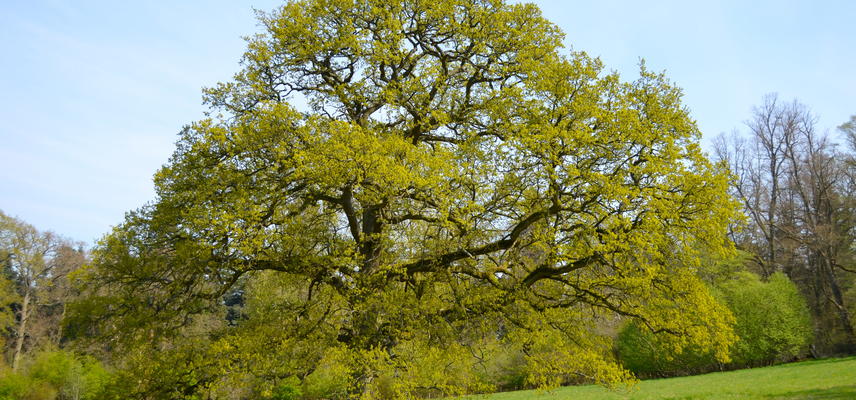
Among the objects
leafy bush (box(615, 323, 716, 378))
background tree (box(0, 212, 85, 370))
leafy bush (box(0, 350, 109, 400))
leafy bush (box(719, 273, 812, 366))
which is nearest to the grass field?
leafy bush (box(719, 273, 812, 366))

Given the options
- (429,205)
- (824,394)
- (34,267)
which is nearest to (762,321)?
(824,394)

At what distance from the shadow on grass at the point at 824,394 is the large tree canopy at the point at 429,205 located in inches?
300

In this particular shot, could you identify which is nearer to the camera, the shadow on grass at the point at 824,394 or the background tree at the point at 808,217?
the shadow on grass at the point at 824,394

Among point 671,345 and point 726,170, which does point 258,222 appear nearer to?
point 671,345

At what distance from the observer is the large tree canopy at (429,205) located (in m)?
9.95

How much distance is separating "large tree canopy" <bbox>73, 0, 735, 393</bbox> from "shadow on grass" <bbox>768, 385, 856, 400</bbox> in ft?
25.0

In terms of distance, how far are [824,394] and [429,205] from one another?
14164mm

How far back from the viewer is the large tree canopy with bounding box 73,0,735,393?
9.95m

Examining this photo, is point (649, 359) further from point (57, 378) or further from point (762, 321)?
point (57, 378)

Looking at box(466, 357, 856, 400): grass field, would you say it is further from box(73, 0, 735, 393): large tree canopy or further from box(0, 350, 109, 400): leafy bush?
box(0, 350, 109, 400): leafy bush

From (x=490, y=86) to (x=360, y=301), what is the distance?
611 centimetres

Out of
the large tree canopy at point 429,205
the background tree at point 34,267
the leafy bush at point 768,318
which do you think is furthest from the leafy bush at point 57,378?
the leafy bush at point 768,318

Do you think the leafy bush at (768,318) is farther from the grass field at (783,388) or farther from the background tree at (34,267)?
the background tree at (34,267)

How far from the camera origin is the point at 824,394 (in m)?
16.1
